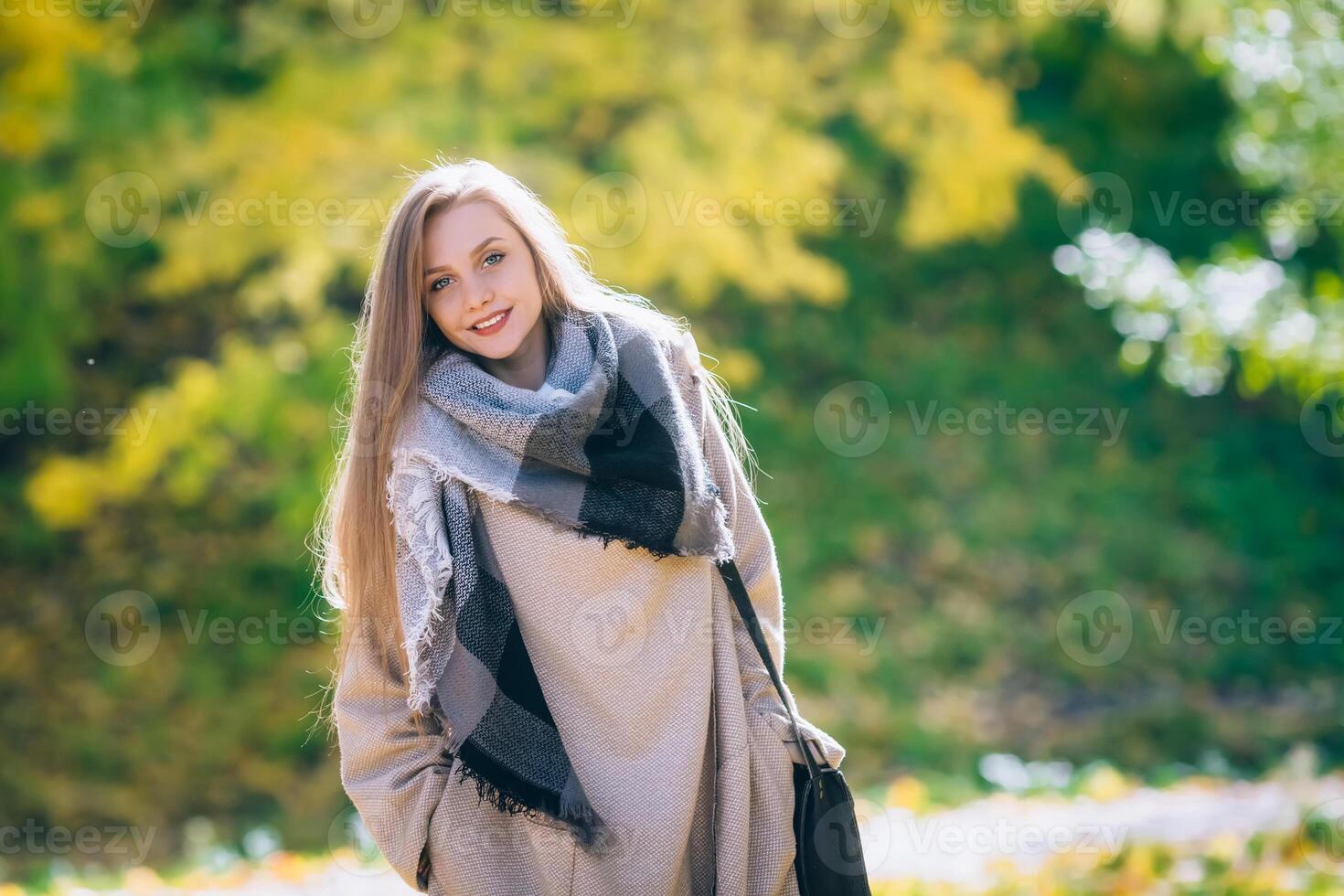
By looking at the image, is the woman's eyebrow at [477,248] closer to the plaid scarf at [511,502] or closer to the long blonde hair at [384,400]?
the long blonde hair at [384,400]

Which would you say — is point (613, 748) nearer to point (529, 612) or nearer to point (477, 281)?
point (529, 612)

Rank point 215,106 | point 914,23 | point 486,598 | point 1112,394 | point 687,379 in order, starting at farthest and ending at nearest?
point 1112,394, point 914,23, point 215,106, point 687,379, point 486,598

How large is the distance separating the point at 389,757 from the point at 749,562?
0.73 m

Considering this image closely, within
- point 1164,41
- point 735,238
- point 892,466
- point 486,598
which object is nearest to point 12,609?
point 735,238

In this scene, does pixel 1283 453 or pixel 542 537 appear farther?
pixel 1283 453

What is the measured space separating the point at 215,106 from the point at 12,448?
292 cm

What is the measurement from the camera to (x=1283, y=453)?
8.98 metres

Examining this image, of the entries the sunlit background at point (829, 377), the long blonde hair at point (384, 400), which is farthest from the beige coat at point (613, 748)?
the sunlit background at point (829, 377)

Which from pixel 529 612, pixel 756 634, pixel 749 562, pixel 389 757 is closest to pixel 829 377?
pixel 749 562

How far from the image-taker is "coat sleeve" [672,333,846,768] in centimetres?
242

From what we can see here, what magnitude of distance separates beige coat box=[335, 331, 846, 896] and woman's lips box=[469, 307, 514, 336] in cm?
30

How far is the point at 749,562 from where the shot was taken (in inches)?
99.0

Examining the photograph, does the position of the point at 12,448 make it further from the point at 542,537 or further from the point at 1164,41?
the point at 1164,41

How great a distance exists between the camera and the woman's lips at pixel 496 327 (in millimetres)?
2424
